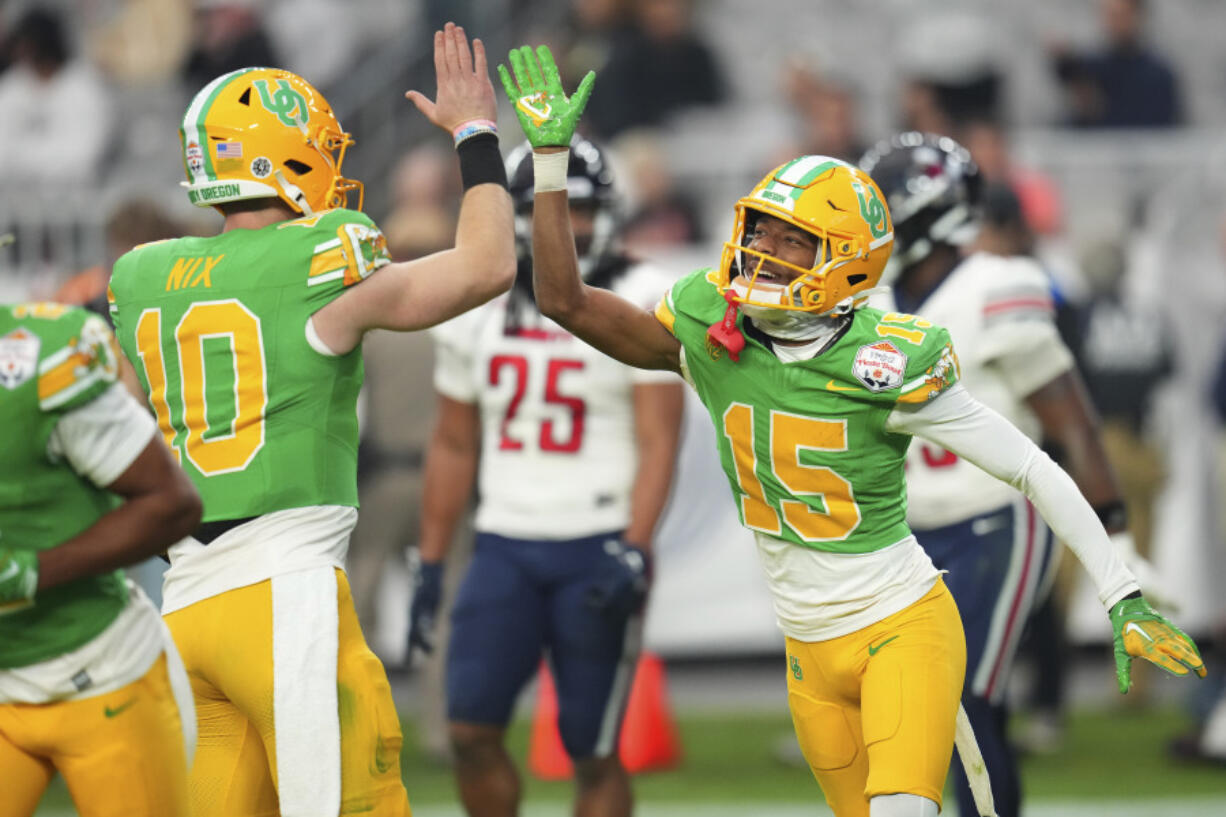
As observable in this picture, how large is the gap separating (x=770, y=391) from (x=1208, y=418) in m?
5.86

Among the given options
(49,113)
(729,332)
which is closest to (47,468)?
(729,332)

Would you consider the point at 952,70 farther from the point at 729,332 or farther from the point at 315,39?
the point at 729,332

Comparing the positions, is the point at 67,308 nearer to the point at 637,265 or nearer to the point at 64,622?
the point at 64,622

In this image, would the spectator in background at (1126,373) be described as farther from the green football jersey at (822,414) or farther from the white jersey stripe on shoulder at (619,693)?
the green football jersey at (822,414)

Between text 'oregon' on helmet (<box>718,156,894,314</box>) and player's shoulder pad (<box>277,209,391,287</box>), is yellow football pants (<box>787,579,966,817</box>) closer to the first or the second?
text 'oregon' on helmet (<box>718,156,894,314</box>)

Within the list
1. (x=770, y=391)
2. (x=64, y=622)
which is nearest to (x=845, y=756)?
(x=770, y=391)

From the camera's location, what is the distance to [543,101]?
4.21m

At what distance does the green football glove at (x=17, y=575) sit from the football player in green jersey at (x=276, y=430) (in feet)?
2.03

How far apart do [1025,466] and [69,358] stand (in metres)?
2.10

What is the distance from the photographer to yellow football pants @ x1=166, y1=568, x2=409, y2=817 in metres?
3.90

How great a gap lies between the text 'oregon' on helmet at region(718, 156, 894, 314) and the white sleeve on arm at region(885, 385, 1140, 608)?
33cm

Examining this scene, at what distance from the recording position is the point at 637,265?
5766 millimetres

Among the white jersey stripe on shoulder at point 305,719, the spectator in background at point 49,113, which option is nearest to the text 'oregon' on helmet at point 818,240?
the white jersey stripe on shoulder at point 305,719

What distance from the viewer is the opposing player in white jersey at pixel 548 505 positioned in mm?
5383
